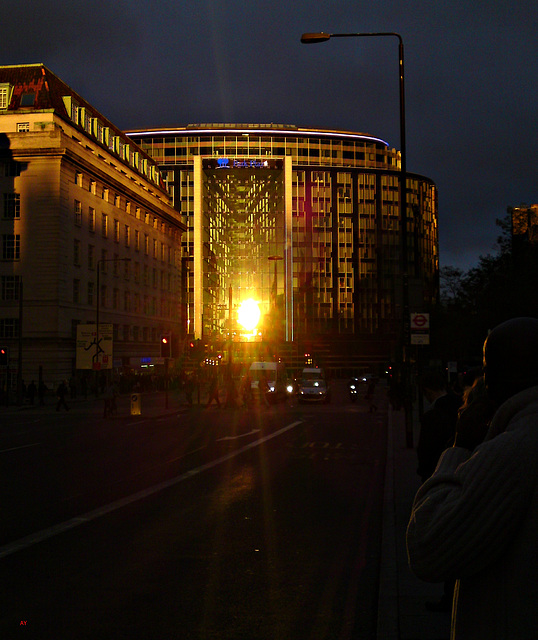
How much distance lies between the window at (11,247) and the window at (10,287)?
159cm

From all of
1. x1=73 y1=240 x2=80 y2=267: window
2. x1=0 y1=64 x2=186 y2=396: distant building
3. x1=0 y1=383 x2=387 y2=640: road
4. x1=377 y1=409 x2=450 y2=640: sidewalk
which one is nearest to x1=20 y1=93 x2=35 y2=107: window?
x1=0 y1=64 x2=186 y2=396: distant building

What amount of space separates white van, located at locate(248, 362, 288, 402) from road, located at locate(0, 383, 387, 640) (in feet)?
95.1

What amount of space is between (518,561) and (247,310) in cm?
10983

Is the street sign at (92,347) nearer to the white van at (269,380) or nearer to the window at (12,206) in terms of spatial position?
the white van at (269,380)

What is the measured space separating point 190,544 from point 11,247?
53987mm

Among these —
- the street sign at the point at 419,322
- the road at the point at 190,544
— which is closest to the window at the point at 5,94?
the road at the point at 190,544

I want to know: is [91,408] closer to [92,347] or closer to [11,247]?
[92,347]

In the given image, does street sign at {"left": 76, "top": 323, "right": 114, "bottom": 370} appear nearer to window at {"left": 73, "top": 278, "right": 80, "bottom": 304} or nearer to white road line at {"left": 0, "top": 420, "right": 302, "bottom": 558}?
window at {"left": 73, "top": 278, "right": 80, "bottom": 304}

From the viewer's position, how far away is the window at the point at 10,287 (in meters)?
57.8

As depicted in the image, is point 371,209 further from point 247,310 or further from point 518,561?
point 518,561

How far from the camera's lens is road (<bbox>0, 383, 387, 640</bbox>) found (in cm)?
593

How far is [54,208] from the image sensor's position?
58.0 metres

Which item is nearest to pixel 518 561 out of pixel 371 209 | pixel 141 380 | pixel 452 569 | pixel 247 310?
pixel 452 569

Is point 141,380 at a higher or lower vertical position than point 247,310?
lower
